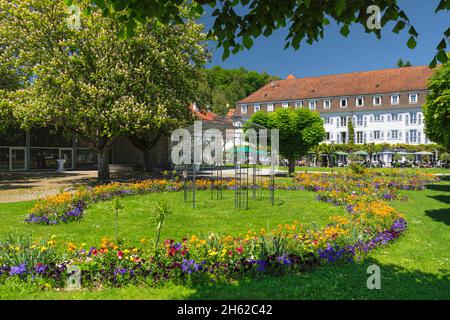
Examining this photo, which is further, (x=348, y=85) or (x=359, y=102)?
(x=348, y=85)

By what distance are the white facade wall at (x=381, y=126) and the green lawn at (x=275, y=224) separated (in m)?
Result: 42.9

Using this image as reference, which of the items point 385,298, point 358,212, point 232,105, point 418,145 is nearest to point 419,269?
point 385,298

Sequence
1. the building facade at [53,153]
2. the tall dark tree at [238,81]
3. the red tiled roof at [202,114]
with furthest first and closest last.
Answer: the tall dark tree at [238,81], the building facade at [53,153], the red tiled roof at [202,114]

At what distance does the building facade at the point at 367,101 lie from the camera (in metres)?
54.0

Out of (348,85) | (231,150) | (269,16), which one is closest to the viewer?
(269,16)

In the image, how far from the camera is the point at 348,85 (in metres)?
59.8

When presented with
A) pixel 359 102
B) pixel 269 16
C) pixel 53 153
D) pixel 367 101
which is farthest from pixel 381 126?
pixel 269 16

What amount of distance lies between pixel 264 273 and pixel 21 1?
788 inches

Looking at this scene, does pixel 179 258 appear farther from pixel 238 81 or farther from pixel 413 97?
pixel 238 81

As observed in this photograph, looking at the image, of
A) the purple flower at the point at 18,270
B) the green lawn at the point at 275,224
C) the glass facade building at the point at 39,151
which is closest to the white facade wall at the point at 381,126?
the glass facade building at the point at 39,151

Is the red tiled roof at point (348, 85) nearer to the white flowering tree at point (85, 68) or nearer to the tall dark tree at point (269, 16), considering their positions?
the white flowering tree at point (85, 68)

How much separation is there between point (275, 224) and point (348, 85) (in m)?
55.6

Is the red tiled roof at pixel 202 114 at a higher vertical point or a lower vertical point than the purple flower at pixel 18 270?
higher

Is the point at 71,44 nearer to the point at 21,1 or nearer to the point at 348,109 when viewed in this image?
the point at 21,1
